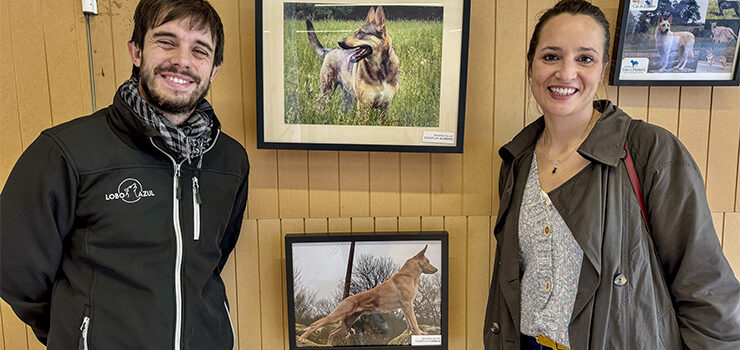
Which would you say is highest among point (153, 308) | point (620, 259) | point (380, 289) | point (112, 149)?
point (112, 149)

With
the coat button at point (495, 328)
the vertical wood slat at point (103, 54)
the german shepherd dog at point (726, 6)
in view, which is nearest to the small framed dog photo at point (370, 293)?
the coat button at point (495, 328)

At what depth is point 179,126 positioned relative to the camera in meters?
1.08

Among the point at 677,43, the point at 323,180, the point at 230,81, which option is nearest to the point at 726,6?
the point at 677,43

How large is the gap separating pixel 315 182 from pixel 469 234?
499 millimetres

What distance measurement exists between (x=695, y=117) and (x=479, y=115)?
0.65 meters

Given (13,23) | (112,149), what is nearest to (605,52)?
(112,149)

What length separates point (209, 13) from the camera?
3.53ft

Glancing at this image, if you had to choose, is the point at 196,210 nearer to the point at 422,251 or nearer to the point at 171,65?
the point at 171,65

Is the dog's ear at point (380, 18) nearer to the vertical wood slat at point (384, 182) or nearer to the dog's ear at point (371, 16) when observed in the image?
the dog's ear at point (371, 16)

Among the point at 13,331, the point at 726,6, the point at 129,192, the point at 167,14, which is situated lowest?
the point at 13,331

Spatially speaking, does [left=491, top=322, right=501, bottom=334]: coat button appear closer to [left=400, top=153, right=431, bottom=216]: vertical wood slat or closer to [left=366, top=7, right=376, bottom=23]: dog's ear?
[left=400, top=153, right=431, bottom=216]: vertical wood slat

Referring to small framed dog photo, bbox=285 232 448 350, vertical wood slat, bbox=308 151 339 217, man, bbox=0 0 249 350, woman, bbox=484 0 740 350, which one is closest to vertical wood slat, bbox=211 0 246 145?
vertical wood slat, bbox=308 151 339 217

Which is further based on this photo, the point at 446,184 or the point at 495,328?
the point at 446,184

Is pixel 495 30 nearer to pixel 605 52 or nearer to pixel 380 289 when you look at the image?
pixel 605 52
